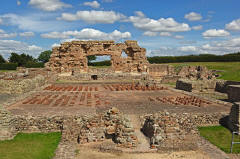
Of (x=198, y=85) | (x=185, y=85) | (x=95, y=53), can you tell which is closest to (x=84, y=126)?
(x=198, y=85)

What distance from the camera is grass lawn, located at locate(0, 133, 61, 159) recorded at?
272 inches

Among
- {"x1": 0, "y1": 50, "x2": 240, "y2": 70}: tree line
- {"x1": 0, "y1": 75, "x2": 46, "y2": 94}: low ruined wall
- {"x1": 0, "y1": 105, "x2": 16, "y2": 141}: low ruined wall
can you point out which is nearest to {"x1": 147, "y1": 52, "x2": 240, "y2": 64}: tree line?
{"x1": 0, "y1": 50, "x2": 240, "y2": 70}: tree line

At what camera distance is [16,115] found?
916 cm

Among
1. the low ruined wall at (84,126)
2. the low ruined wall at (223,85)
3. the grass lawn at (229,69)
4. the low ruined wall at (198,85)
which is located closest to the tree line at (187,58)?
the grass lawn at (229,69)

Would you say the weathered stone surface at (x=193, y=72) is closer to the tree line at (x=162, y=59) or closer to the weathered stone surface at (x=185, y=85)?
the weathered stone surface at (x=185, y=85)

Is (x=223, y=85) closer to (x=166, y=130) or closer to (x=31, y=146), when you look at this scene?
(x=166, y=130)

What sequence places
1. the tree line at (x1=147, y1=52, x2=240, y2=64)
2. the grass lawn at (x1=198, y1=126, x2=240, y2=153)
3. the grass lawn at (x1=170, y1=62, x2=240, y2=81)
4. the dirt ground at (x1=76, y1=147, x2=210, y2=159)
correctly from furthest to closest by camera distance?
the tree line at (x1=147, y1=52, x2=240, y2=64) → the grass lawn at (x1=170, y1=62, x2=240, y2=81) → the grass lawn at (x1=198, y1=126, x2=240, y2=153) → the dirt ground at (x1=76, y1=147, x2=210, y2=159)

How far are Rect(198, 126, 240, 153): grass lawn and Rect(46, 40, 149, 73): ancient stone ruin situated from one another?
69.2ft

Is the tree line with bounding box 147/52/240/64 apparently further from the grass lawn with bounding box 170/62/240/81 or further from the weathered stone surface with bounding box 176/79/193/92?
the weathered stone surface with bounding box 176/79/193/92

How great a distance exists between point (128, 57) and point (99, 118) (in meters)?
22.8

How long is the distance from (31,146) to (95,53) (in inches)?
918

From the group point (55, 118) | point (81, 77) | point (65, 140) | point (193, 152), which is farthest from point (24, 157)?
point (81, 77)

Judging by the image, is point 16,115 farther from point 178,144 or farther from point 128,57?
point 128,57

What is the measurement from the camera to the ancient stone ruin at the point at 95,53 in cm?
2972
